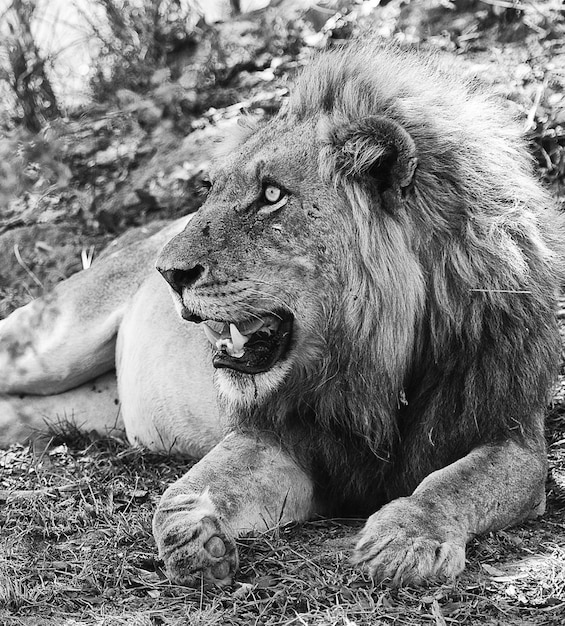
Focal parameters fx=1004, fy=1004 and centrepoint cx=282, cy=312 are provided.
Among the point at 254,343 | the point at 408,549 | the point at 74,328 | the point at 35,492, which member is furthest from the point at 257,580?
the point at 74,328

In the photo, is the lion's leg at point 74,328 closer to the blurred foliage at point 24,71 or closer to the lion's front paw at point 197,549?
the lion's front paw at point 197,549

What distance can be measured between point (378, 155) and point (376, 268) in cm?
36

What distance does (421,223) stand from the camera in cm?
326

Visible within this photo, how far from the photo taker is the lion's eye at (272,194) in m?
3.27

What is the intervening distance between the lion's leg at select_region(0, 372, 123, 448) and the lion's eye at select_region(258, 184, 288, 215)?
7.13 feet

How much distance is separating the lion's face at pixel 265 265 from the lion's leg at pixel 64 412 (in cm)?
190

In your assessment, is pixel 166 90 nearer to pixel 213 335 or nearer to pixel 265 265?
pixel 213 335

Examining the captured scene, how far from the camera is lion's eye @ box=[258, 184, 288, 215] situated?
3244mm

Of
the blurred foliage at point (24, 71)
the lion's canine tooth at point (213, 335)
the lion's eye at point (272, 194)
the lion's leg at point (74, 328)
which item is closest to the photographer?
the lion's eye at point (272, 194)

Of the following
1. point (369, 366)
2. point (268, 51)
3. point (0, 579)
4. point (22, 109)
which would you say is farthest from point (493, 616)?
point (22, 109)

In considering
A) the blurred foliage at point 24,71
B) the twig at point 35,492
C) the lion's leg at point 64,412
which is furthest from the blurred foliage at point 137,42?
the twig at point 35,492

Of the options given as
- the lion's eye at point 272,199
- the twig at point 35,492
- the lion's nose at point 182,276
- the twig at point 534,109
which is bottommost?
the twig at point 35,492

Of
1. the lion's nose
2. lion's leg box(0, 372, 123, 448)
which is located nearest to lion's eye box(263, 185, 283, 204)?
the lion's nose

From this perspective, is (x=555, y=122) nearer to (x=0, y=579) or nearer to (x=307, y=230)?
(x=307, y=230)
